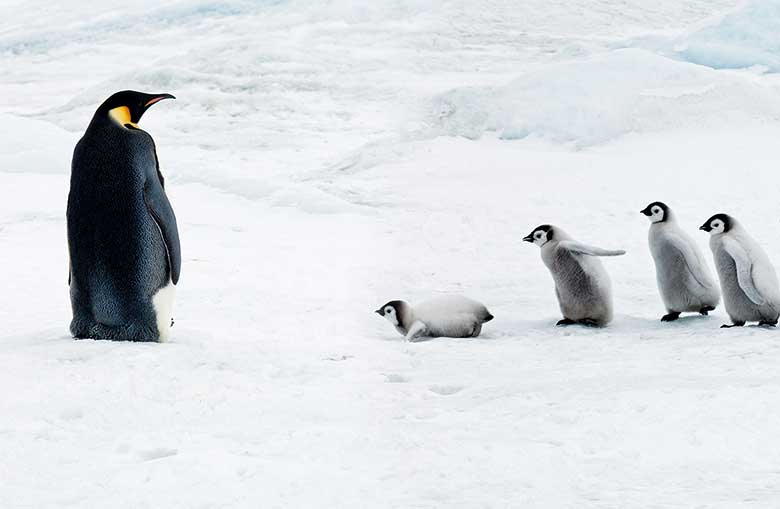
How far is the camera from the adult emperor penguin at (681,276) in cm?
427

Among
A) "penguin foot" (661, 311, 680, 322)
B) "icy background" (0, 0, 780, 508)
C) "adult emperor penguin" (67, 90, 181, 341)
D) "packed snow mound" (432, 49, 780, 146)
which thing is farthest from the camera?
"packed snow mound" (432, 49, 780, 146)

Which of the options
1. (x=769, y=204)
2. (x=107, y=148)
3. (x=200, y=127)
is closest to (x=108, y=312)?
(x=107, y=148)

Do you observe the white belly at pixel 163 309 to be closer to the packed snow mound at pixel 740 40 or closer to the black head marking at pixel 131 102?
the black head marking at pixel 131 102

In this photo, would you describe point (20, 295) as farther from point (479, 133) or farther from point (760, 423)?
point (479, 133)

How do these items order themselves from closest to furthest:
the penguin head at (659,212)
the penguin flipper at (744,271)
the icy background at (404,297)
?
the icy background at (404,297)
the penguin flipper at (744,271)
the penguin head at (659,212)

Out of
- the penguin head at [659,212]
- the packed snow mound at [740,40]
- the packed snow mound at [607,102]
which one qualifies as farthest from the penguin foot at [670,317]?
the packed snow mound at [740,40]

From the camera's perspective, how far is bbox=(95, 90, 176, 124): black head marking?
307 cm

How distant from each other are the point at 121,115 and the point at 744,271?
8.80ft

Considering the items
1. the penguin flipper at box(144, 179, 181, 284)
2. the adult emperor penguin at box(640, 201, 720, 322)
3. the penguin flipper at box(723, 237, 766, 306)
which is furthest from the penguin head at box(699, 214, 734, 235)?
the penguin flipper at box(144, 179, 181, 284)

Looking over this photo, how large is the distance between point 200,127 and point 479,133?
5310 millimetres

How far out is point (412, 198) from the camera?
8.86 meters

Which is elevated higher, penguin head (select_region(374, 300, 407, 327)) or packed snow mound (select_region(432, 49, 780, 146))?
packed snow mound (select_region(432, 49, 780, 146))

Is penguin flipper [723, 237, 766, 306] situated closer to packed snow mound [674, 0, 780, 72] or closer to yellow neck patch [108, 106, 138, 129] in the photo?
yellow neck patch [108, 106, 138, 129]

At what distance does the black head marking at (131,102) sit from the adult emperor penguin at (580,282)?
2106 mm
